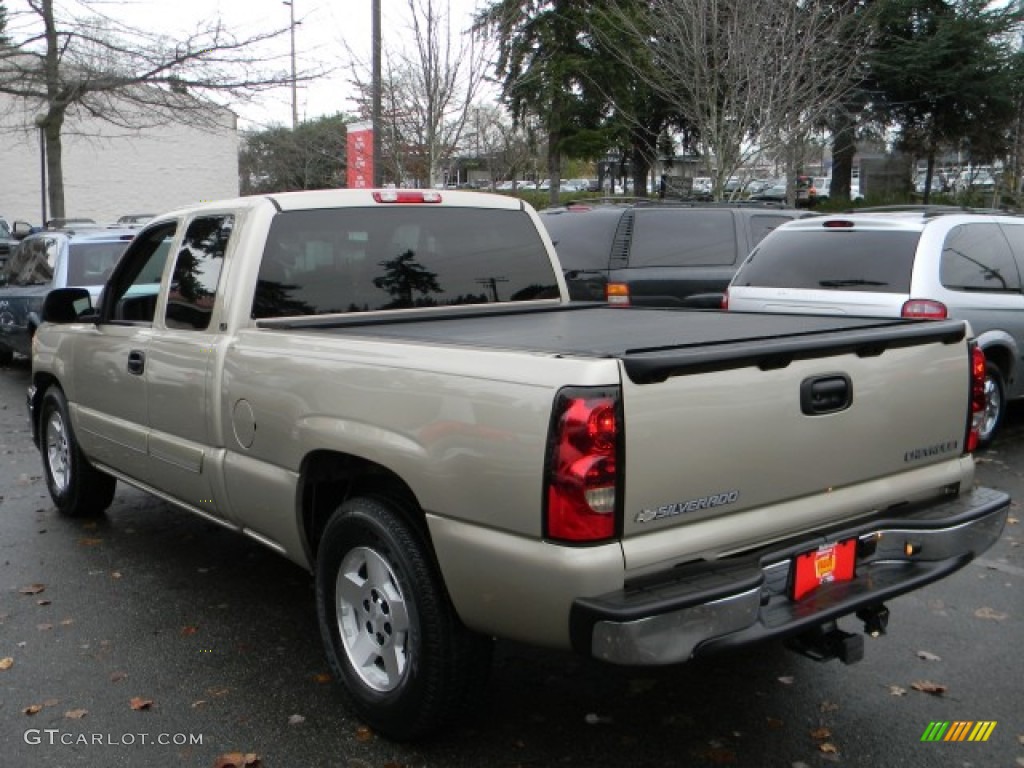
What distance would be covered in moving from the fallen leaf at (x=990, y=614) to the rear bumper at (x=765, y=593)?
115 centimetres

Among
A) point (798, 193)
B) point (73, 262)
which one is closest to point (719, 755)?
point (73, 262)

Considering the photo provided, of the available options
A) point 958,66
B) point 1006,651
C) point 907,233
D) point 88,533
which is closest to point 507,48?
point 958,66

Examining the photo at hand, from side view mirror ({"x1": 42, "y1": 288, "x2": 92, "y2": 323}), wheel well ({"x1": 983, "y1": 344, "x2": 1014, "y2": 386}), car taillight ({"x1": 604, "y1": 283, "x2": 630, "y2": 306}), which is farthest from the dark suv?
side view mirror ({"x1": 42, "y1": 288, "x2": 92, "y2": 323})

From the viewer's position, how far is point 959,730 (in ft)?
11.8

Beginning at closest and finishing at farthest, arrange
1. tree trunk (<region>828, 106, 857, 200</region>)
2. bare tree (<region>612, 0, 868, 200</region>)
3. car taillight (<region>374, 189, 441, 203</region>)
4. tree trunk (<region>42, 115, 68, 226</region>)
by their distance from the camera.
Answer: car taillight (<region>374, 189, 441, 203</region>)
bare tree (<region>612, 0, 868, 200</region>)
tree trunk (<region>42, 115, 68, 226</region>)
tree trunk (<region>828, 106, 857, 200</region>)

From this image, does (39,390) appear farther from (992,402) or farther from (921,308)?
(992,402)

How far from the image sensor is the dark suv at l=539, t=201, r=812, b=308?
9938 millimetres

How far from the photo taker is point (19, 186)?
36.3 meters

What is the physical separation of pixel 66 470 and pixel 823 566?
16.3 ft

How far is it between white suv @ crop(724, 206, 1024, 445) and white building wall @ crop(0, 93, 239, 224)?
31747 millimetres

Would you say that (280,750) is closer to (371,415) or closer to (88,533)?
(371,415)

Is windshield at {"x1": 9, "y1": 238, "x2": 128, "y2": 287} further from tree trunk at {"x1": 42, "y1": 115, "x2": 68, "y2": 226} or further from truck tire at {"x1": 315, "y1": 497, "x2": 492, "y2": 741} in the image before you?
tree trunk at {"x1": 42, "y1": 115, "x2": 68, "y2": 226}

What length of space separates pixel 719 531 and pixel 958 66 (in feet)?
82.7

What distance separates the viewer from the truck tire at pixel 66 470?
20.1 ft
